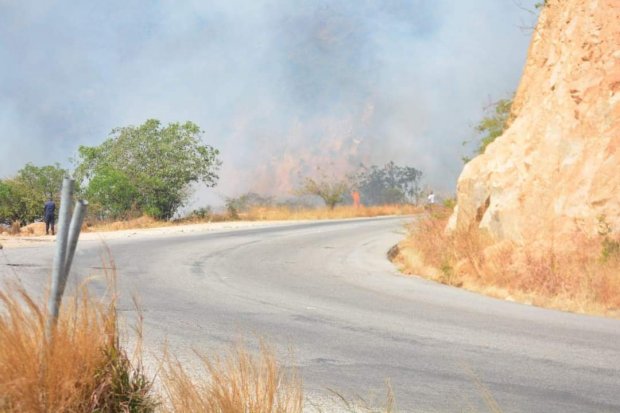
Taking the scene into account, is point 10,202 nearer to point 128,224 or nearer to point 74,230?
point 128,224

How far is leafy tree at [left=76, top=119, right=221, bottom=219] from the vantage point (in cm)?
3731

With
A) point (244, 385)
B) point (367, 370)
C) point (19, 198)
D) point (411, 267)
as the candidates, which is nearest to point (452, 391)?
point (367, 370)

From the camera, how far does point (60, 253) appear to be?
13.7ft

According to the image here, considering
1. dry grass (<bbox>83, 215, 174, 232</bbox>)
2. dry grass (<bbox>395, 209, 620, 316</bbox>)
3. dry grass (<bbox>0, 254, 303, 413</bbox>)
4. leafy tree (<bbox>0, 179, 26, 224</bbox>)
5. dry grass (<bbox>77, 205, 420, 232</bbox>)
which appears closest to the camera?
dry grass (<bbox>0, 254, 303, 413</bbox>)

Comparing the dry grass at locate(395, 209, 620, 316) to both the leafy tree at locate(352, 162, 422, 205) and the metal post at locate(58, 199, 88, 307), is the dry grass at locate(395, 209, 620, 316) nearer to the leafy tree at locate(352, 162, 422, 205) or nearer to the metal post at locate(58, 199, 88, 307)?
the metal post at locate(58, 199, 88, 307)

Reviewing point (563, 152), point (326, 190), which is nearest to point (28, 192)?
point (326, 190)

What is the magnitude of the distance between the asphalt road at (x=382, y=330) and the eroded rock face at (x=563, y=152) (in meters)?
2.24

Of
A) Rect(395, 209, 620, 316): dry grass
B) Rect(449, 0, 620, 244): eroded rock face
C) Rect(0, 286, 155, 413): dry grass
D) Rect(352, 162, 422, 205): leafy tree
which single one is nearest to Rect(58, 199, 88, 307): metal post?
Rect(0, 286, 155, 413): dry grass

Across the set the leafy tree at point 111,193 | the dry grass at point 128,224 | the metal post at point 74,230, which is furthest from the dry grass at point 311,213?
the metal post at point 74,230

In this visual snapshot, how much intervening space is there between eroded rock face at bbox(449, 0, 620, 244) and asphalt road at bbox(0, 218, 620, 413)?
2236mm

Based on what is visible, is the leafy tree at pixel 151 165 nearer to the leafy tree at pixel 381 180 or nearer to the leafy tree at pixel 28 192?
the leafy tree at pixel 28 192

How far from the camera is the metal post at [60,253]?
4.13 metres

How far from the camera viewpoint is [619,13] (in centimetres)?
1341

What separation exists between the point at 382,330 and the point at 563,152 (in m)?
6.97
